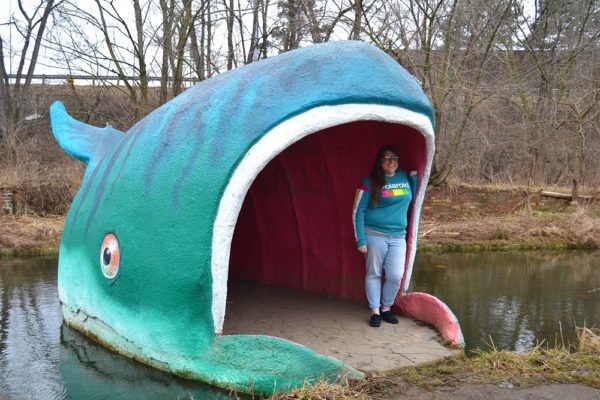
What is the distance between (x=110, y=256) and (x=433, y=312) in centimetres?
237

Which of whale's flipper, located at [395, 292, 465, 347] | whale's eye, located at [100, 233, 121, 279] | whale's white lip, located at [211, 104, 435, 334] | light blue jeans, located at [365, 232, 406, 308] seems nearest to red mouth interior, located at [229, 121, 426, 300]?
light blue jeans, located at [365, 232, 406, 308]

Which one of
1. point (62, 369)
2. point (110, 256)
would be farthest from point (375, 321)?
point (62, 369)

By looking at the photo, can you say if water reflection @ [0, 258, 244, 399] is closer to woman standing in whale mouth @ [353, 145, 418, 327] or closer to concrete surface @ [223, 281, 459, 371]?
concrete surface @ [223, 281, 459, 371]

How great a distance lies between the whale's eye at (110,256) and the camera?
410 cm

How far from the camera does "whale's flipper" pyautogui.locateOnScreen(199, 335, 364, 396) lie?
3414mm

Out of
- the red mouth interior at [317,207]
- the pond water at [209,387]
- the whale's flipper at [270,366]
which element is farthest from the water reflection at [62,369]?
the red mouth interior at [317,207]

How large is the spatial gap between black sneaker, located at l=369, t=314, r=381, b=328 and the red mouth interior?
72 centimetres

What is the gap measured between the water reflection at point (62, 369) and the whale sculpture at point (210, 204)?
103mm

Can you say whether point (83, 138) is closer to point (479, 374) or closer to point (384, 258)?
point (384, 258)

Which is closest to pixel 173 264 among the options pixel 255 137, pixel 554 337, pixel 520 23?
pixel 255 137

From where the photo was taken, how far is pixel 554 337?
5086 millimetres

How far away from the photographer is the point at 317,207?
541 cm

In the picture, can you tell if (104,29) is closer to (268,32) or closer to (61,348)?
(268,32)

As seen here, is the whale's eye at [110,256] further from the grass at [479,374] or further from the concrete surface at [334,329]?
the grass at [479,374]
